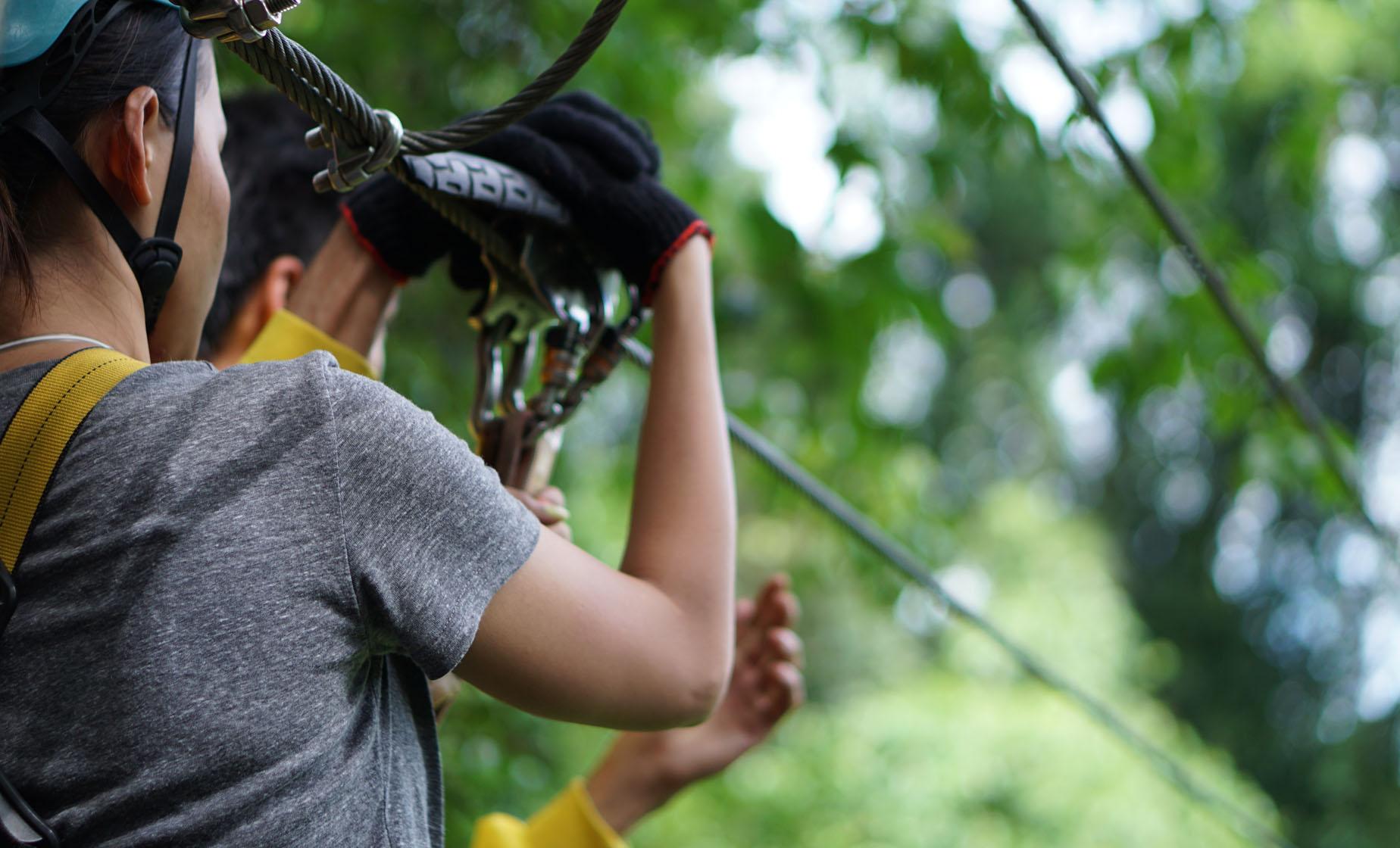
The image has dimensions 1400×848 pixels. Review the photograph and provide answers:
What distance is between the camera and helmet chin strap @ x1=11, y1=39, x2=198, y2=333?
719 millimetres

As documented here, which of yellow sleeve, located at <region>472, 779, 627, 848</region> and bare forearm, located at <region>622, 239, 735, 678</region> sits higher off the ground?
bare forearm, located at <region>622, 239, 735, 678</region>

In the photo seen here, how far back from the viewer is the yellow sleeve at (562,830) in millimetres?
1355

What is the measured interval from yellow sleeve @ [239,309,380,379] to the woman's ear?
0.38 metres

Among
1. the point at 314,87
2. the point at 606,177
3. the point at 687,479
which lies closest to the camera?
the point at 314,87

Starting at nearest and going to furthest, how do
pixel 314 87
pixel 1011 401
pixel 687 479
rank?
pixel 314 87 → pixel 687 479 → pixel 1011 401

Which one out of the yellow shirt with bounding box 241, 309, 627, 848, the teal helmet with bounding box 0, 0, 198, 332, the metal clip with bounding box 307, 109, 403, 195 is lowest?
the yellow shirt with bounding box 241, 309, 627, 848

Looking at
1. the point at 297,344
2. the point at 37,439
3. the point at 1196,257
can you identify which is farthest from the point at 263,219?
the point at 1196,257

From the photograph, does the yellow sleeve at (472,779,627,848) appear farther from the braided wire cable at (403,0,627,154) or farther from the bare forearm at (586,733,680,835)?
the braided wire cable at (403,0,627,154)

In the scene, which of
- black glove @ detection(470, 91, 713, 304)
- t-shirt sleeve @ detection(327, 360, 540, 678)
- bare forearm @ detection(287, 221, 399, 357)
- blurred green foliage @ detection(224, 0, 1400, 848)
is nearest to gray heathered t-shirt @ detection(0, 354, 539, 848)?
t-shirt sleeve @ detection(327, 360, 540, 678)

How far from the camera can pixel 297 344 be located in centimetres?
112

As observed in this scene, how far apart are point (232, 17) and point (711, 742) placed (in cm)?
97

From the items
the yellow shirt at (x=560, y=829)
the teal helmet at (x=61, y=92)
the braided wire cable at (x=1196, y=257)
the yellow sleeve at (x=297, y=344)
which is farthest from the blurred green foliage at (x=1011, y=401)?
the teal helmet at (x=61, y=92)

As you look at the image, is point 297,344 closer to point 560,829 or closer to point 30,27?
point 30,27

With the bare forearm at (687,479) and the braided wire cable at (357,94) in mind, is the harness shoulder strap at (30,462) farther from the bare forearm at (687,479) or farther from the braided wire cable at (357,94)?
the bare forearm at (687,479)
